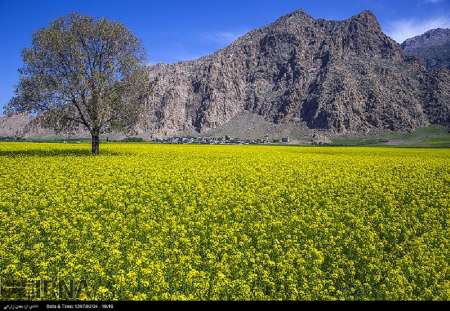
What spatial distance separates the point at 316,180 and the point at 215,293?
1727 centimetres

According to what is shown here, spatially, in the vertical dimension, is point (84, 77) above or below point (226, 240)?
above

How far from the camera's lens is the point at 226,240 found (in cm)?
1241

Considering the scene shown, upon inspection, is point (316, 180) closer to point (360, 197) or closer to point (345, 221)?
point (360, 197)

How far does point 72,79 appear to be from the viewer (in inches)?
1638

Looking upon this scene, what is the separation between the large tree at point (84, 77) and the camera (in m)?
41.4

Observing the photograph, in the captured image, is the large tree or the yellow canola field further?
the large tree

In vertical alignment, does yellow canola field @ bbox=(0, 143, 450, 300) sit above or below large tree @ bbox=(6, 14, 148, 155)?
below

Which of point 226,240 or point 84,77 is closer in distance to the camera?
point 226,240

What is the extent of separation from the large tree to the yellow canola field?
21081 millimetres

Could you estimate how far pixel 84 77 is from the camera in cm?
4106

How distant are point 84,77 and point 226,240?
109 ft

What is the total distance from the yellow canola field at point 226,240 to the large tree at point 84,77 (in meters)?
21.1

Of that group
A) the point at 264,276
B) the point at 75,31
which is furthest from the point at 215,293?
the point at 75,31

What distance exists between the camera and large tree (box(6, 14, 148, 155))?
136 feet
